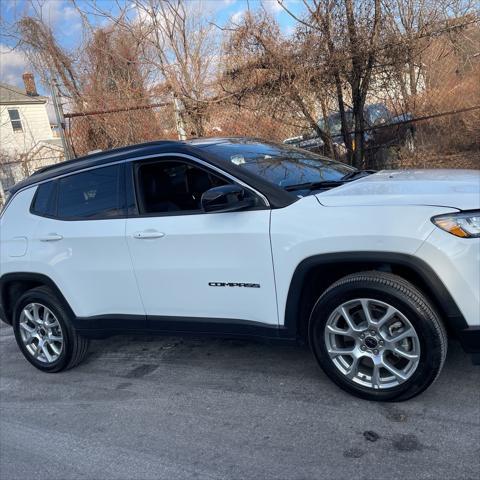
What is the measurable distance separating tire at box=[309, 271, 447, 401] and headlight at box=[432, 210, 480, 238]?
412 mm

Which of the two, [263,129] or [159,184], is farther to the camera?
[263,129]

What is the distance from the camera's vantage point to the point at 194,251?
339 cm

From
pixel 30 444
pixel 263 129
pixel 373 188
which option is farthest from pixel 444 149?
pixel 30 444

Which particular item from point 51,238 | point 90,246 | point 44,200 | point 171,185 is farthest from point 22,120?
point 171,185

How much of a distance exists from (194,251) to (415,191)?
1.49 m

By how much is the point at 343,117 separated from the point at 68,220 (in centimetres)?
558

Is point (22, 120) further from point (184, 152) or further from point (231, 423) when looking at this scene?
point (231, 423)

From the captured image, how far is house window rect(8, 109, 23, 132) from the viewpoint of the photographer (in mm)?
28172

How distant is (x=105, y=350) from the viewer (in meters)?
4.77

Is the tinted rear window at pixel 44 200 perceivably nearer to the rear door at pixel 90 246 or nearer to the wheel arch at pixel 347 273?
the rear door at pixel 90 246

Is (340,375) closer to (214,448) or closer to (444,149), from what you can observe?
(214,448)

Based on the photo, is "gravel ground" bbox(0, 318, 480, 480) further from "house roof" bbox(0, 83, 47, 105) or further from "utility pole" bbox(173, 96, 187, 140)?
"house roof" bbox(0, 83, 47, 105)

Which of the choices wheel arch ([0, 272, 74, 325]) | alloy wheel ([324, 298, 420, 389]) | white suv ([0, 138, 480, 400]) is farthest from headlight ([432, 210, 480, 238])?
wheel arch ([0, 272, 74, 325])

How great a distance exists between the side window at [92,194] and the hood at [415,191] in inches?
63.6
